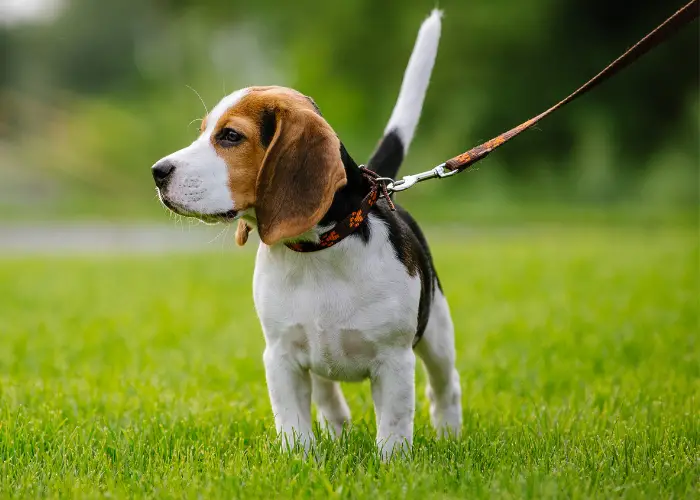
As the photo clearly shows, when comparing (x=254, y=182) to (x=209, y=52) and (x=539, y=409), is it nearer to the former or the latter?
(x=539, y=409)

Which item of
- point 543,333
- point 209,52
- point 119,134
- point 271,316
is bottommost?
point 543,333

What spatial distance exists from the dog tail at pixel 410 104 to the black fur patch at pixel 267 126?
0.88m

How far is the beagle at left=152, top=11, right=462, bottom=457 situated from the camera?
3.05 metres

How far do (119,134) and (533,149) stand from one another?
1221 cm

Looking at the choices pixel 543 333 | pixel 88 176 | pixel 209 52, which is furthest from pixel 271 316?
pixel 209 52

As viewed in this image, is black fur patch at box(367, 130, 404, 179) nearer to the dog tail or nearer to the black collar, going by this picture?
the dog tail

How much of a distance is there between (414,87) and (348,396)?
172 centimetres

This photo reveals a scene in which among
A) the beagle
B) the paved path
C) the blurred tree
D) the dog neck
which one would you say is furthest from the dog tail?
the blurred tree

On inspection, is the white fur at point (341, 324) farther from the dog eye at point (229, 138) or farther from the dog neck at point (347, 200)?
the dog eye at point (229, 138)

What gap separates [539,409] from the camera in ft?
14.0

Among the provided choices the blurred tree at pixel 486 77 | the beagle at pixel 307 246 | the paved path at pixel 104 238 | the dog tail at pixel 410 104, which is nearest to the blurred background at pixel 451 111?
the blurred tree at pixel 486 77

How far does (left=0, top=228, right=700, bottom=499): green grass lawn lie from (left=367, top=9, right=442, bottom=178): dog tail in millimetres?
1255

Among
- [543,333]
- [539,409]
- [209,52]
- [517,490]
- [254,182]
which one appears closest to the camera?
[517,490]

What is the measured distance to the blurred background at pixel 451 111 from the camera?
1959 centimetres
